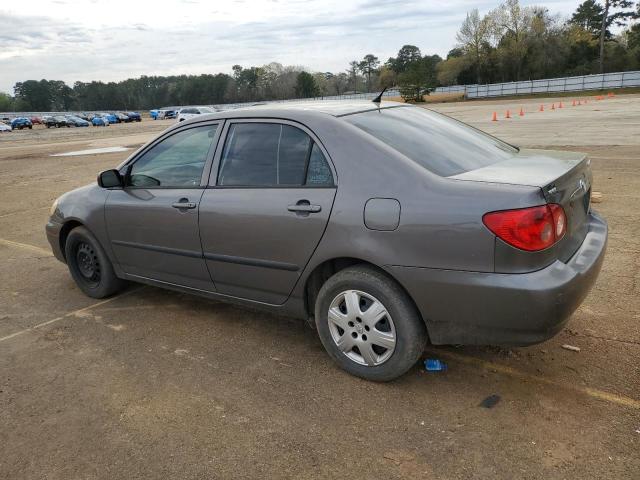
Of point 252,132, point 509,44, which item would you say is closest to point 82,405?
point 252,132

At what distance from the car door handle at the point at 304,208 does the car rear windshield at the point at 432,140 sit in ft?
1.85

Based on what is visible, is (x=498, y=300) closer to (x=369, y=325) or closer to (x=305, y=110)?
(x=369, y=325)

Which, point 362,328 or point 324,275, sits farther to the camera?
point 324,275

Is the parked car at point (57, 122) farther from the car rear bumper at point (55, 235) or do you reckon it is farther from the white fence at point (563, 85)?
the car rear bumper at point (55, 235)

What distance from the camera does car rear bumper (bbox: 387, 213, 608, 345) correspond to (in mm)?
2586

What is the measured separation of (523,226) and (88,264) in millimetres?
3827

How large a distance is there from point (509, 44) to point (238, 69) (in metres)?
80.7

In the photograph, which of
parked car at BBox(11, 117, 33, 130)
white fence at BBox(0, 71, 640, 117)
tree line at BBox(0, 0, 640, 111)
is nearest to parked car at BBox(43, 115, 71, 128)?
parked car at BBox(11, 117, 33, 130)

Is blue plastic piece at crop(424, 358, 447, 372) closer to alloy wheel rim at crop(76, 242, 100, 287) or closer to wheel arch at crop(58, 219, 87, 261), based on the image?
alloy wheel rim at crop(76, 242, 100, 287)

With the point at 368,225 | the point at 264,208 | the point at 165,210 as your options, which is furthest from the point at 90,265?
the point at 368,225

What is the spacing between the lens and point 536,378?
121 inches

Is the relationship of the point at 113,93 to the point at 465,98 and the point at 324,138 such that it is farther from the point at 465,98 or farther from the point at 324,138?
the point at 324,138

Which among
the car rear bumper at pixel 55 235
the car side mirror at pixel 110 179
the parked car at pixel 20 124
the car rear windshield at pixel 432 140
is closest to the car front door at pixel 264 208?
the car rear windshield at pixel 432 140

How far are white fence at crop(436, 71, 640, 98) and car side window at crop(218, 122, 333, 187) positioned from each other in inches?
2352
